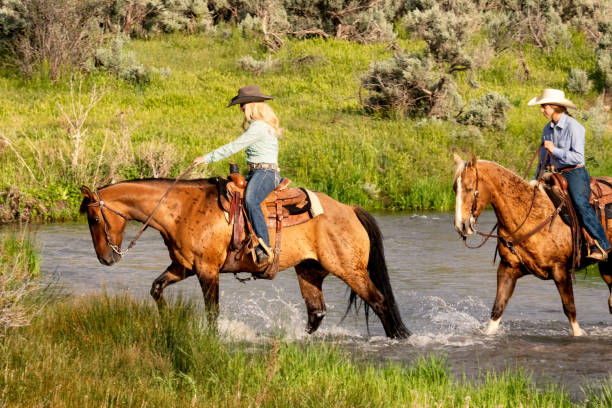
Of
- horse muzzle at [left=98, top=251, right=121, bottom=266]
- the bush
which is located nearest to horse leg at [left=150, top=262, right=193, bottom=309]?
horse muzzle at [left=98, top=251, right=121, bottom=266]

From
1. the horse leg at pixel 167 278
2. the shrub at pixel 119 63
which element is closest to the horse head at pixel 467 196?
the horse leg at pixel 167 278

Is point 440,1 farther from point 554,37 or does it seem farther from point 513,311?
point 513,311

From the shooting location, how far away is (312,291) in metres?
9.15

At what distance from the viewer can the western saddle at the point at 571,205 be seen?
28.7 ft

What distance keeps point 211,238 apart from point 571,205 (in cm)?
370

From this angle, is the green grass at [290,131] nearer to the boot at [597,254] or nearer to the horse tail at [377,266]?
the horse tail at [377,266]

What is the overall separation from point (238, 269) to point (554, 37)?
82.0ft

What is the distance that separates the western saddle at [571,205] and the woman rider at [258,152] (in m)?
2.88

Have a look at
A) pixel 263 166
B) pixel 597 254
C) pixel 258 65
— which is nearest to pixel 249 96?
pixel 263 166

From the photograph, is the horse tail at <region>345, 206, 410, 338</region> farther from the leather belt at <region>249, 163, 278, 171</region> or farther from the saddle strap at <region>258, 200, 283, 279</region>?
the leather belt at <region>249, 163, 278, 171</region>

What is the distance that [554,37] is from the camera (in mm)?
30766

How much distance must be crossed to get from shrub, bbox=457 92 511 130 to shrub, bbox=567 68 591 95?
456 centimetres

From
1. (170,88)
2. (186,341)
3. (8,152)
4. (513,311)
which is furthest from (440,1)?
(186,341)

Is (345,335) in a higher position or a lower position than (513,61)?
lower
